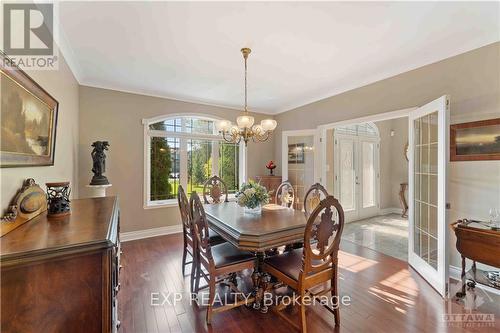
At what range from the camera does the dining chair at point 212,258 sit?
192cm

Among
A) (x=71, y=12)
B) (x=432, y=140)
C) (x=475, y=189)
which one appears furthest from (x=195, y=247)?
(x=475, y=189)

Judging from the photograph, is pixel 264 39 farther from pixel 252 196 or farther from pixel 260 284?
pixel 260 284

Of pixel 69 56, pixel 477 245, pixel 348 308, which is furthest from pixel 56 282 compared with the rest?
pixel 477 245

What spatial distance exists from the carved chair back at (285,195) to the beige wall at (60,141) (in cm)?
266

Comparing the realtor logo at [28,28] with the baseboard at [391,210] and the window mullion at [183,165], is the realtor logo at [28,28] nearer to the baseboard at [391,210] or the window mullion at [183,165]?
the window mullion at [183,165]

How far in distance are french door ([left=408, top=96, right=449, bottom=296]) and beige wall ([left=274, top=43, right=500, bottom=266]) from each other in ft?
0.84

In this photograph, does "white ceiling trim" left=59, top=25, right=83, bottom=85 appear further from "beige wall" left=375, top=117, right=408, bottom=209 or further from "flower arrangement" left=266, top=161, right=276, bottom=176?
"beige wall" left=375, top=117, right=408, bottom=209

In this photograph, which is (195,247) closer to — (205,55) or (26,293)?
(26,293)

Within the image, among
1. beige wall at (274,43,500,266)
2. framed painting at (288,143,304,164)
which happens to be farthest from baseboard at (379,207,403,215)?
beige wall at (274,43,500,266)

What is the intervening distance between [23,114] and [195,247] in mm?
1701

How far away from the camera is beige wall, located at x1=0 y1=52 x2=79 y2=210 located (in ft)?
4.60

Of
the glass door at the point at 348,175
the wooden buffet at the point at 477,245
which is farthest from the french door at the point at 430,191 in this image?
the glass door at the point at 348,175

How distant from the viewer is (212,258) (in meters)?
1.97

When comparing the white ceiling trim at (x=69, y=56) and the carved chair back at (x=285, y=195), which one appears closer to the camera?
the white ceiling trim at (x=69, y=56)
